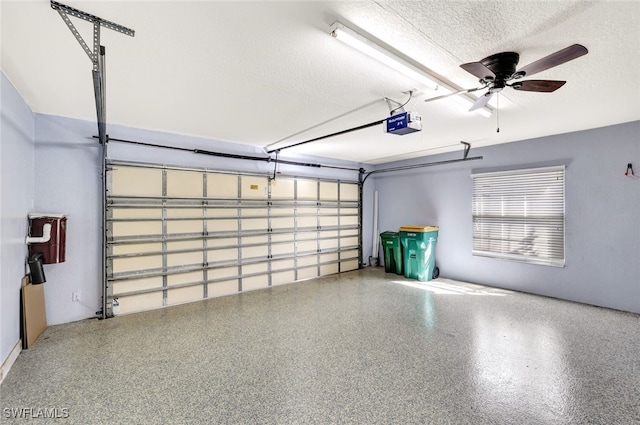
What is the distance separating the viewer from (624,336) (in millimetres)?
3211

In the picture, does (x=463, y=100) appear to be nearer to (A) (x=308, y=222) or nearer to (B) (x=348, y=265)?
(A) (x=308, y=222)

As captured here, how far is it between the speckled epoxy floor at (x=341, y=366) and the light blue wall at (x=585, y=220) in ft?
1.30

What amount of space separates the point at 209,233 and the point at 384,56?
12.7ft

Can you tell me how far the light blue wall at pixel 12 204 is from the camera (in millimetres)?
2463

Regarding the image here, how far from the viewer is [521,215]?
495 centimetres

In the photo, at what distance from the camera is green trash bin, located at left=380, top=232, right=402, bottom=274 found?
6.36m

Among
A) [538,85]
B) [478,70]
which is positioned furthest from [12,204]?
[538,85]

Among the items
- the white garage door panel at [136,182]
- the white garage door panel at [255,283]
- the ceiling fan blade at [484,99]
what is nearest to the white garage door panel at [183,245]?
the white garage door panel at [136,182]

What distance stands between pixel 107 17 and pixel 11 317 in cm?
284

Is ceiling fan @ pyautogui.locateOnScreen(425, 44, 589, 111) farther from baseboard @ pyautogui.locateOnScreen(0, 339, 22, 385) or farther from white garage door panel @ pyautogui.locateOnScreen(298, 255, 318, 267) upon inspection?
white garage door panel @ pyautogui.locateOnScreen(298, 255, 318, 267)

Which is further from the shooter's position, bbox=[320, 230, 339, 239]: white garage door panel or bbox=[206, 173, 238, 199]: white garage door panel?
bbox=[320, 230, 339, 239]: white garage door panel

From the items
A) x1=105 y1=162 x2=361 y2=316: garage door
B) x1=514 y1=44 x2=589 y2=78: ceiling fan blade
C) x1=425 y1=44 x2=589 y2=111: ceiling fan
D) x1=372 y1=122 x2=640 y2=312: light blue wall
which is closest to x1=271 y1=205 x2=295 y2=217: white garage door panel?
x1=105 y1=162 x2=361 y2=316: garage door

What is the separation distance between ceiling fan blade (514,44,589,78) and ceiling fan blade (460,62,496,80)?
0.68ft

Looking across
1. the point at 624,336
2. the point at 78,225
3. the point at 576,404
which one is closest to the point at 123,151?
the point at 78,225
